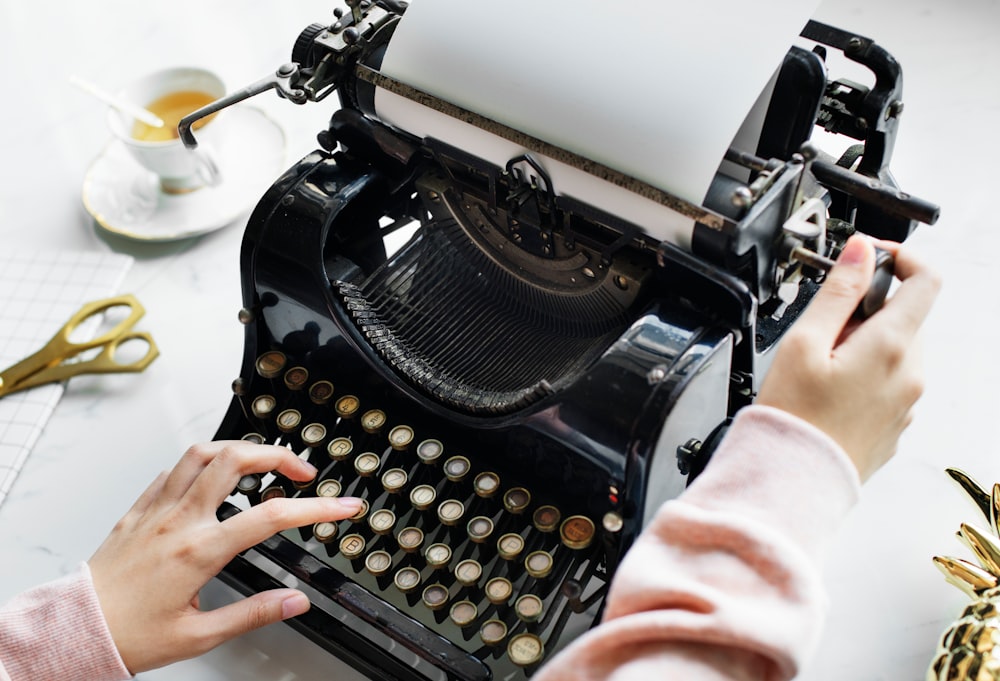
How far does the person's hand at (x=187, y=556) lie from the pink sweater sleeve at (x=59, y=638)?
0.02m

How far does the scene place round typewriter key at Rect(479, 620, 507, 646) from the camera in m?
1.56

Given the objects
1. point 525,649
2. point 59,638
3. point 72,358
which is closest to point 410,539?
point 525,649

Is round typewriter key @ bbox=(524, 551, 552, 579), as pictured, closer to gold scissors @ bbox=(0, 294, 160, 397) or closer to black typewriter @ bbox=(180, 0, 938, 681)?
black typewriter @ bbox=(180, 0, 938, 681)

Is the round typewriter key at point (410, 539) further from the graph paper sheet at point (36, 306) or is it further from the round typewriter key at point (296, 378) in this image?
the graph paper sheet at point (36, 306)

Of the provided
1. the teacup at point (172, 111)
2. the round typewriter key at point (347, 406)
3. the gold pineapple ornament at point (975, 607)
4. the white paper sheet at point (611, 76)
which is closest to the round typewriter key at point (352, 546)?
the round typewriter key at point (347, 406)

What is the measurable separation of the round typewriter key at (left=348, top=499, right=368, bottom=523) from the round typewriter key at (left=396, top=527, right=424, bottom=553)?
0.24 feet

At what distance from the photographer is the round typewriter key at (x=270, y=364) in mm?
1830

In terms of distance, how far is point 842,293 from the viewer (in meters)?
1.29

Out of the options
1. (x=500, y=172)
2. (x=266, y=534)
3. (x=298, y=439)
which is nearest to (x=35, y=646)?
(x=266, y=534)

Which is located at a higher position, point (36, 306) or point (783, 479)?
point (783, 479)

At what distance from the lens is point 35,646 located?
1.47 meters

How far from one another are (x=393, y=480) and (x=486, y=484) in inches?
6.7

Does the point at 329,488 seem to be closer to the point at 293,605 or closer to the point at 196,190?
the point at 293,605

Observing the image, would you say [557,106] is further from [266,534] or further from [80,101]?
[80,101]
